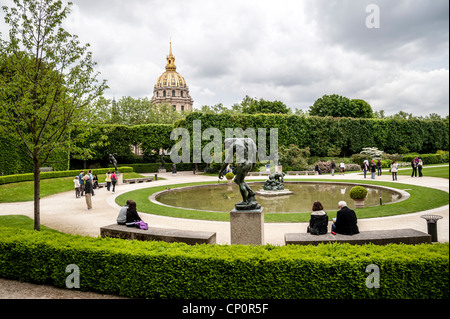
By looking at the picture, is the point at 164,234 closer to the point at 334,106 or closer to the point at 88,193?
the point at 88,193

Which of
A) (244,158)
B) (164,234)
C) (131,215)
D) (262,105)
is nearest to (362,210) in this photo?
(244,158)

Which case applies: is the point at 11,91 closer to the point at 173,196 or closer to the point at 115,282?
the point at 115,282

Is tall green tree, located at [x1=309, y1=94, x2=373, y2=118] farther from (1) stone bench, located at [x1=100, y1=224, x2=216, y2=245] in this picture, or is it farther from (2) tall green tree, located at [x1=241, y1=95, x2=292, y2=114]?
(1) stone bench, located at [x1=100, y1=224, x2=216, y2=245]

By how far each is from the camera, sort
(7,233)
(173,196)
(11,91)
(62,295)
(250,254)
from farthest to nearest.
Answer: (173,196), (11,91), (7,233), (62,295), (250,254)

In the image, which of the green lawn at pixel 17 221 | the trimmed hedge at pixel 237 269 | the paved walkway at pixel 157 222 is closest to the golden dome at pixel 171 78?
the paved walkway at pixel 157 222

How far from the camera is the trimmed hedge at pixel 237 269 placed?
459 cm

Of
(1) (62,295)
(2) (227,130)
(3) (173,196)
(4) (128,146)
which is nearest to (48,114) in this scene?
(1) (62,295)

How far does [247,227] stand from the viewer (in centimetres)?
765

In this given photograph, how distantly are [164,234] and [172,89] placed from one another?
143 metres

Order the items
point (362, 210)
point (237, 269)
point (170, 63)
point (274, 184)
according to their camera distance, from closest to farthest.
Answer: point (237, 269), point (362, 210), point (274, 184), point (170, 63)

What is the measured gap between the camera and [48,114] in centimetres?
835

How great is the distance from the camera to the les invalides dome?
470 feet

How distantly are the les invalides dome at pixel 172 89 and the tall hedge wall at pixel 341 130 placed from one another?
106 m
